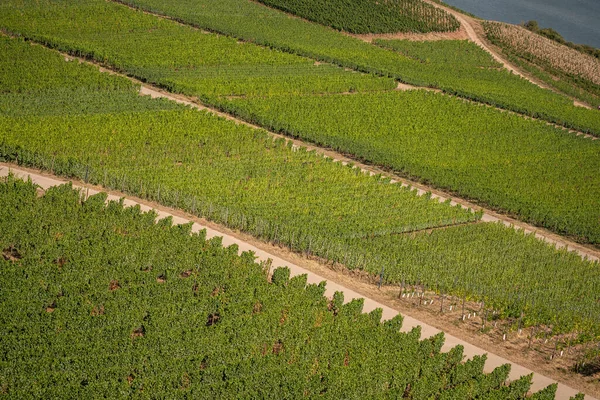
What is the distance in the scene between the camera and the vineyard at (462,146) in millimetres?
51250

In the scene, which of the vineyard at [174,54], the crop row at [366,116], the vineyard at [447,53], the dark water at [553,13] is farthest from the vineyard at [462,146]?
the dark water at [553,13]

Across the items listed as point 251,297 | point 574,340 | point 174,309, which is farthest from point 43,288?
point 574,340

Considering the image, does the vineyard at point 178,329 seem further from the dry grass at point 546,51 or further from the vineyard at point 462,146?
the dry grass at point 546,51

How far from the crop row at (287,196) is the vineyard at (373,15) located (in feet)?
144

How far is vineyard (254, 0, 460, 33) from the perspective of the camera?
96.4m

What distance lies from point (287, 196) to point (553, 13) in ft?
441

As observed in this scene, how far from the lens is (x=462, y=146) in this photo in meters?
60.9

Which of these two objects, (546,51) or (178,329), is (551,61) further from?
(178,329)

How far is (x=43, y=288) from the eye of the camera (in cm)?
3077

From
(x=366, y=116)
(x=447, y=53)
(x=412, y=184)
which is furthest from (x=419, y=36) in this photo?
(x=412, y=184)

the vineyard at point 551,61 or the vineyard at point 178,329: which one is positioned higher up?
the vineyard at point 551,61

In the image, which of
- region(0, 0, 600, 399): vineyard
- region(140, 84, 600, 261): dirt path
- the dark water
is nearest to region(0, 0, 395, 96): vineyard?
region(0, 0, 600, 399): vineyard

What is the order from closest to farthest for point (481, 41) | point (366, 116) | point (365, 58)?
1. point (366, 116)
2. point (365, 58)
3. point (481, 41)

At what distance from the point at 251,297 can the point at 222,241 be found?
597 cm
